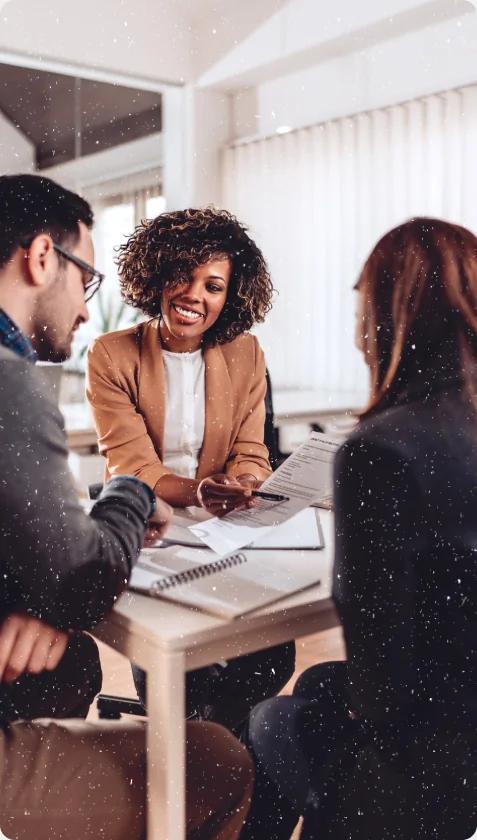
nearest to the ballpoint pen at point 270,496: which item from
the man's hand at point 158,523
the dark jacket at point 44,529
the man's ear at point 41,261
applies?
the man's hand at point 158,523

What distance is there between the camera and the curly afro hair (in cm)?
68

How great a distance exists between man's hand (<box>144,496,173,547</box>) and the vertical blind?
0.17 meters

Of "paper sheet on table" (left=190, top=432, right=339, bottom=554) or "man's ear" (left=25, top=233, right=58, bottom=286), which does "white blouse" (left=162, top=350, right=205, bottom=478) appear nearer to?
"paper sheet on table" (left=190, top=432, right=339, bottom=554)

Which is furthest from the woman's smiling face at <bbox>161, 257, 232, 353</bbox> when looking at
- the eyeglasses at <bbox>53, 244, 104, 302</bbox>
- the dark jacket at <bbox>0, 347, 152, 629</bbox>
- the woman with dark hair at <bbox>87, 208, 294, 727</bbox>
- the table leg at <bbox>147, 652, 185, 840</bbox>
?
the table leg at <bbox>147, 652, 185, 840</bbox>

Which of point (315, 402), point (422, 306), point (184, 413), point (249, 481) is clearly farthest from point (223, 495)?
point (422, 306)

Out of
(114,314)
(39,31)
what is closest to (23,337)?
(114,314)

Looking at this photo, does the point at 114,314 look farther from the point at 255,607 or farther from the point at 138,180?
the point at 255,607

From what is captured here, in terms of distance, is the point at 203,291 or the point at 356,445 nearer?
the point at 356,445

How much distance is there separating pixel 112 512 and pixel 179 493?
0.28m

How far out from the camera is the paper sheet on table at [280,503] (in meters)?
0.76

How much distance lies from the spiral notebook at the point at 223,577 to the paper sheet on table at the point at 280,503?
24 mm

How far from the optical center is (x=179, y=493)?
3.02 ft

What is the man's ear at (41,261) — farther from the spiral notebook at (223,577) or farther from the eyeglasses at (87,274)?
the spiral notebook at (223,577)

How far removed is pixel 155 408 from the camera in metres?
0.98
